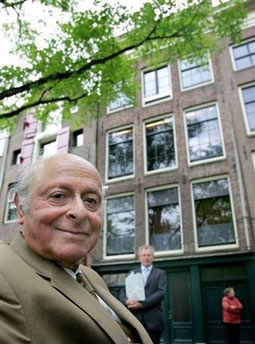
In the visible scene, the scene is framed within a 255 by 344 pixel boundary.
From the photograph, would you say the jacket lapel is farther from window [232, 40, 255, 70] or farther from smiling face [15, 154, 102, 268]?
window [232, 40, 255, 70]

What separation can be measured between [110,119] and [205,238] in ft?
18.5

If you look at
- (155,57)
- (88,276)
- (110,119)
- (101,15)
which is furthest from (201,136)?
(88,276)

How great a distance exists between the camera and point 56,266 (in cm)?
77

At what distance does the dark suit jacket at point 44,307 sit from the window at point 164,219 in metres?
7.70

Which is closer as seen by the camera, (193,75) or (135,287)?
(135,287)

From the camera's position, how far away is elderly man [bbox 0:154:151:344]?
61cm

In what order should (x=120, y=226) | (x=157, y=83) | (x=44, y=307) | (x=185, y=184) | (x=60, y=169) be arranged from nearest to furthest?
(x=44, y=307), (x=60, y=169), (x=185, y=184), (x=120, y=226), (x=157, y=83)

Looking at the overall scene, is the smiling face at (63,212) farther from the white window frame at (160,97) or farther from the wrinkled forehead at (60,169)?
the white window frame at (160,97)

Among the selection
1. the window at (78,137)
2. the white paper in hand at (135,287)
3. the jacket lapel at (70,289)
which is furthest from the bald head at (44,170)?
the window at (78,137)

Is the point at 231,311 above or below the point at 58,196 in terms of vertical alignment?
below

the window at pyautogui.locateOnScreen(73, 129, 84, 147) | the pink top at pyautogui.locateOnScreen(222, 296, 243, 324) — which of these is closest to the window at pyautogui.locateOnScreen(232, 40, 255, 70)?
the pink top at pyautogui.locateOnScreen(222, 296, 243, 324)

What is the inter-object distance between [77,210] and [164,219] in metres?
7.92

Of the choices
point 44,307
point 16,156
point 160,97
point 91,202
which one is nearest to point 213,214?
point 160,97

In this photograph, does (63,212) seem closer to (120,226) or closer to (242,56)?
(242,56)
